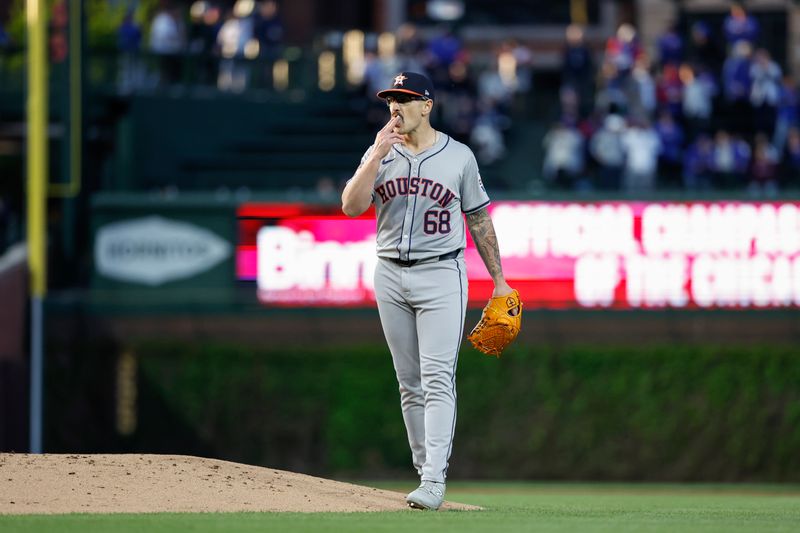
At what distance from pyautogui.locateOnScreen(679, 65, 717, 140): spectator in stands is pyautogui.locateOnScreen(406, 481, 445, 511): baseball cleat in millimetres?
14077

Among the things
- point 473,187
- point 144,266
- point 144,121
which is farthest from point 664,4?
point 473,187

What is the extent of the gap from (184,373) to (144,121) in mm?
4442

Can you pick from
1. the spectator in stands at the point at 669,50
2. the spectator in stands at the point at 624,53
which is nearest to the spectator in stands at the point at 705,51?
the spectator in stands at the point at 669,50

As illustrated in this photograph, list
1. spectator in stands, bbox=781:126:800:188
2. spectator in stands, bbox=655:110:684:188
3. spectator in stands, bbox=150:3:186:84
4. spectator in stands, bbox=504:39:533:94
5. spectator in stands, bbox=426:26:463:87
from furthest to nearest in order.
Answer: spectator in stands, bbox=504:39:533:94
spectator in stands, bbox=150:3:186:84
spectator in stands, bbox=426:26:463:87
spectator in stands, bbox=655:110:684:188
spectator in stands, bbox=781:126:800:188

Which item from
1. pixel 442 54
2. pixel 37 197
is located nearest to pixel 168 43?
pixel 442 54

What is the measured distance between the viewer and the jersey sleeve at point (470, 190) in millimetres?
7887

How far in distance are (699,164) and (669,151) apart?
1.46 feet

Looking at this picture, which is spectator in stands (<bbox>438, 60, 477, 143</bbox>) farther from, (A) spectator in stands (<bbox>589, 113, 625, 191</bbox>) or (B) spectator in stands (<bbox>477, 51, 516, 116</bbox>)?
(A) spectator in stands (<bbox>589, 113, 625, 191</bbox>)

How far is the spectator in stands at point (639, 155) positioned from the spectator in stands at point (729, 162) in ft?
2.80

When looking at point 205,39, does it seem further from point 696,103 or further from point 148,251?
point 696,103

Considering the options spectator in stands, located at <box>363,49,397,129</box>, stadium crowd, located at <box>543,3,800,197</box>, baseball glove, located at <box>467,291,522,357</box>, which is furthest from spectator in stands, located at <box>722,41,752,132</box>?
baseball glove, located at <box>467,291,522,357</box>

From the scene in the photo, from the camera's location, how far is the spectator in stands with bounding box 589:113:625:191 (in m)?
19.5

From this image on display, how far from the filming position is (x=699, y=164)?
2008 centimetres

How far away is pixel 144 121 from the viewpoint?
20469 millimetres
